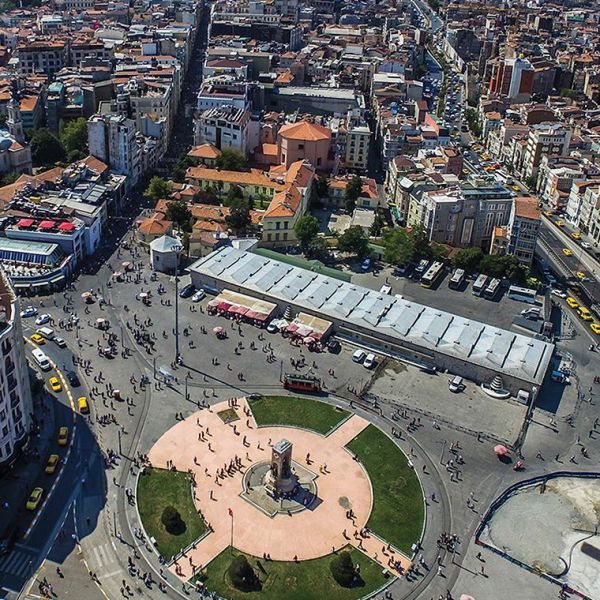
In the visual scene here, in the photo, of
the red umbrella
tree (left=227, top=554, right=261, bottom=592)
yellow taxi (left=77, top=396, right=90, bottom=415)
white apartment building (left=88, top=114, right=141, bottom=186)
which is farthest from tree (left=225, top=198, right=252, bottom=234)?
tree (left=227, top=554, right=261, bottom=592)

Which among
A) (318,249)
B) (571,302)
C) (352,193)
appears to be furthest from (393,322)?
(352,193)

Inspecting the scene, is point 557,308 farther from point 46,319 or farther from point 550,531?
point 46,319

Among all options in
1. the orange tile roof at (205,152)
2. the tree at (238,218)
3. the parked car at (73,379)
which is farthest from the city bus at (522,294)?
the orange tile roof at (205,152)

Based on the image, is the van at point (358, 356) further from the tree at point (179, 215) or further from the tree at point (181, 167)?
the tree at point (181, 167)

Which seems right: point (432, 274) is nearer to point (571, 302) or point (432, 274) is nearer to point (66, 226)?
point (571, 302)

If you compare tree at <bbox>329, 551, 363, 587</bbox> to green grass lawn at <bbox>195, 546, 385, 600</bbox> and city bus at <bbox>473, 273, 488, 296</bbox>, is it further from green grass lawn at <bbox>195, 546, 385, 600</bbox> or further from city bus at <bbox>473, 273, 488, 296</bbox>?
city bus at <bbox>473, 273, 488, 296</bbox>
